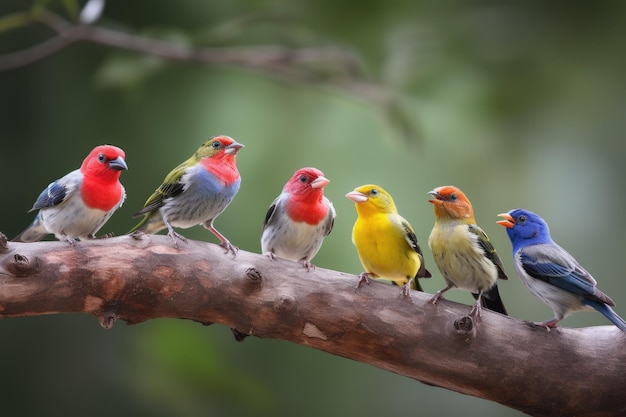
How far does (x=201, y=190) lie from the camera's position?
246cm

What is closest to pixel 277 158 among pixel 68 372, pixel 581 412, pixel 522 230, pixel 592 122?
pixel 68 372

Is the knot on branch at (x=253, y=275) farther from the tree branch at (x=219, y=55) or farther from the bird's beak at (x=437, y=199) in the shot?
the tree branch at (x=219, y=55)

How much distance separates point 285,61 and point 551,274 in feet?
7.17

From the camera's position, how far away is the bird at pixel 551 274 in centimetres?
247

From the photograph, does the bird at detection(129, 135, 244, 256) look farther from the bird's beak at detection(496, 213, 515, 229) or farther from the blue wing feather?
the bird's beak at detection(496, 213, 515, 229)

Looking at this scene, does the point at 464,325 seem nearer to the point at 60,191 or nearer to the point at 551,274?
the point at 551,274

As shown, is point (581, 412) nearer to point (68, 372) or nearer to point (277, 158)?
point (277, 158)

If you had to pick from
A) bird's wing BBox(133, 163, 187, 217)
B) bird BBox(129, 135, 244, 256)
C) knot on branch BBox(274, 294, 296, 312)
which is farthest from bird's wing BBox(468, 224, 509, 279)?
bird's wing BBox(133, 163, 187, 217)

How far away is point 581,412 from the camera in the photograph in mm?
2477

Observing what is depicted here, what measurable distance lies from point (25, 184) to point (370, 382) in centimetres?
265

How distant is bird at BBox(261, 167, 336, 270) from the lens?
262 cm

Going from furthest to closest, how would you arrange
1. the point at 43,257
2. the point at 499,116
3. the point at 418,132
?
the point at 499,116 → the point at 418,132 → the point at 43,257

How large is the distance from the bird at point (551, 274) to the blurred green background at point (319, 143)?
2.08 metres

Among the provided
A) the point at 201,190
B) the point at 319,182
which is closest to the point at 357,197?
the point at 319,182
